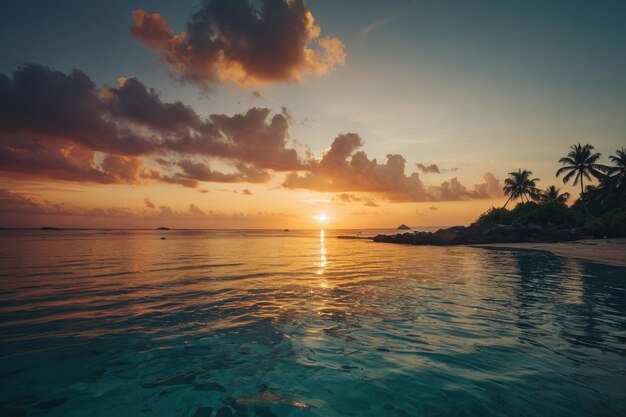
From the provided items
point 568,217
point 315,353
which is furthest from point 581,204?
point 315,353

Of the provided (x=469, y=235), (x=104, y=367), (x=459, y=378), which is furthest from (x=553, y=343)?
(x=469, y=235)

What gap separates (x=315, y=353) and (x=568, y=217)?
72754 millimetres

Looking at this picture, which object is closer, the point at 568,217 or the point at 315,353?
the point at 315,353

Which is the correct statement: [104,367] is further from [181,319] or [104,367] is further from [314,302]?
[314,302]

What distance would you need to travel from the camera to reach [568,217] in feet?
197

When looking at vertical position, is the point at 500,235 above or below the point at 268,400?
above

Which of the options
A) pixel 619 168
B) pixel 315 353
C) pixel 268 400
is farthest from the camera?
pixel 619 168

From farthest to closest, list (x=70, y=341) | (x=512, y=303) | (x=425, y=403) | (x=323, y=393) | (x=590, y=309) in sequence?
(x=512, y=303) → (x=590, y=309) → (x=70, y=341) → (x=323, y=393) → (x=425, y=403)

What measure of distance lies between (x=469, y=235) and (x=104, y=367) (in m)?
60.2

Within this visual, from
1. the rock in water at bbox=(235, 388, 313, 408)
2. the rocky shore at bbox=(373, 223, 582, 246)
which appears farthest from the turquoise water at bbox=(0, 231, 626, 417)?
the rocky shore at bbox=(373, 223, 582, 246)

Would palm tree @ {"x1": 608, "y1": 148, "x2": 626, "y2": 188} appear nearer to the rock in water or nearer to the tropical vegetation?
the tropical vegetation

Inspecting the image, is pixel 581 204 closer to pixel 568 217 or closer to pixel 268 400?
pixel 568 217

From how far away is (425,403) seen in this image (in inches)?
203

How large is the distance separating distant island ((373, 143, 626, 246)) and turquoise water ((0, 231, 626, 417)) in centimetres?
4434
